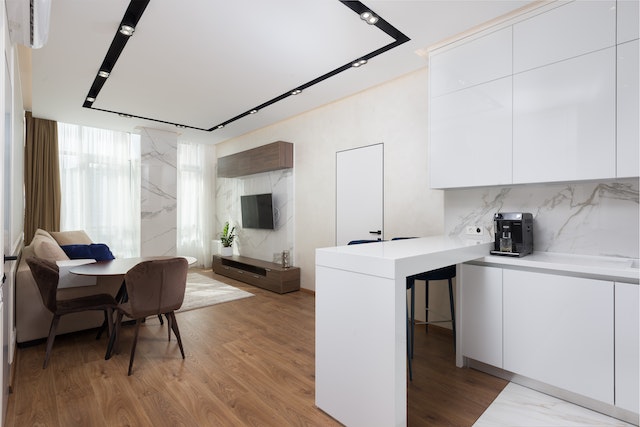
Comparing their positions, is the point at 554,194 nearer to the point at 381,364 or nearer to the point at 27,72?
the point at 381,364

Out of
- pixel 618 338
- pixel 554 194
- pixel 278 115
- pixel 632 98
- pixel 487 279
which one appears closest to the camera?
pixel 618 338

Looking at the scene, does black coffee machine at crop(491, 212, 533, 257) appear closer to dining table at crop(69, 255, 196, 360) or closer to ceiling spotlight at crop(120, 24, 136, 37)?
dining table at crop(69, 255, 196, 360)

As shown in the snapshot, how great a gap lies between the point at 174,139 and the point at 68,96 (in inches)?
79.4

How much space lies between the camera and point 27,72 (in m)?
3.62

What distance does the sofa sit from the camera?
283cm

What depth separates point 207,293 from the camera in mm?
4723

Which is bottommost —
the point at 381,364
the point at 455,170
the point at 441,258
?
the point at 381,364

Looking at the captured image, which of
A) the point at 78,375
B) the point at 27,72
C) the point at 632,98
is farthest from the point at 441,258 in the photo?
the point at 27,72

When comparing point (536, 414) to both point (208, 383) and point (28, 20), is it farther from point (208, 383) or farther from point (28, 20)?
point (28, 20)

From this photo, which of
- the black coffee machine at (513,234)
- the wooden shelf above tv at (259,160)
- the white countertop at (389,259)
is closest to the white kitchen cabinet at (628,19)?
the black coffee machine at (513,234)

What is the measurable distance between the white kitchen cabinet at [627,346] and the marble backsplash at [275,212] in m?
3.98

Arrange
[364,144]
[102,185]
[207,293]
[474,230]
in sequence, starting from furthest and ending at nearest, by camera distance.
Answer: [102,185] < [207,293] < [364,144] < [474,230]

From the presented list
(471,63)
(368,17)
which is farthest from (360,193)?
(368,17)

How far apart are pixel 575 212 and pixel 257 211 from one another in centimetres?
456
